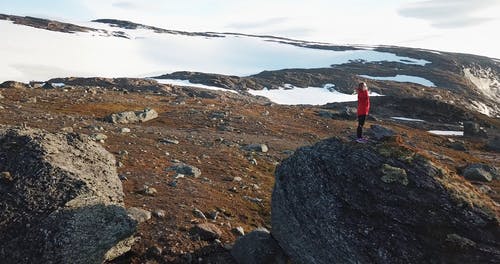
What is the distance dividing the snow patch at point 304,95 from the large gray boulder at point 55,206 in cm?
12379

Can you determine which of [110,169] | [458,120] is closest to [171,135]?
[110,169]

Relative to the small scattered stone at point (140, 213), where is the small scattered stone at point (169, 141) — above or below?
below

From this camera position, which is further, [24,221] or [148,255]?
[148,255]

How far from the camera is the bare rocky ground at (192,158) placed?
15692 mm

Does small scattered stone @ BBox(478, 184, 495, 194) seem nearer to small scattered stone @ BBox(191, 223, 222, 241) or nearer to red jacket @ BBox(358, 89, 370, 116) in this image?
red jacket @ BBox(358, 89, 370, 116)

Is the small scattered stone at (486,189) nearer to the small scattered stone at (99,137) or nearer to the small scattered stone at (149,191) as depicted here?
the small scattered stone at (149,191)

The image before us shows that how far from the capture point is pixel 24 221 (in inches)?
512

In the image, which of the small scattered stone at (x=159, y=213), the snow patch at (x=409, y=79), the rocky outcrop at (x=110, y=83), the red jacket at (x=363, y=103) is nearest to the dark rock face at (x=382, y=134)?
the red jacket at (x=363, y=103)

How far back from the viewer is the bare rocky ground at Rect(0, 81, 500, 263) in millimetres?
15692

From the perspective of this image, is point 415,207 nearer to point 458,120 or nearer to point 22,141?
point 22,141

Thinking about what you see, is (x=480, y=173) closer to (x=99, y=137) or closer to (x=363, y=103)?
(x=363, y=103)

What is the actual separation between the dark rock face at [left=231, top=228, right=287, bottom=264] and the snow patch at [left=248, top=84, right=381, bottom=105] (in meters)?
123

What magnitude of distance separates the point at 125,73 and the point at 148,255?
→ 179186 millimetres

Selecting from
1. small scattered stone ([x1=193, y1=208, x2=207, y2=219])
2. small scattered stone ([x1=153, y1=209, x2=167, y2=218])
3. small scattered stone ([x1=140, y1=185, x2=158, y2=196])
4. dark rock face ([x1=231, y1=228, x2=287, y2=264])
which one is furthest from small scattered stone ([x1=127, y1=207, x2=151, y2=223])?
dark rock face ([x1=231, y1=228, x2=287, y2=264])
